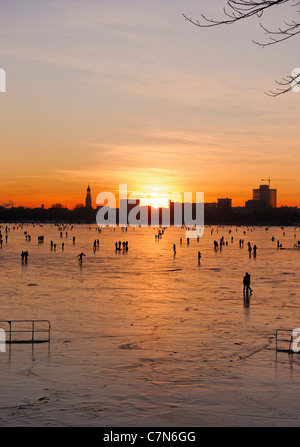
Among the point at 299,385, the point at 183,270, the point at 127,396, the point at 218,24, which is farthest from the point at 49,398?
the point at 183,270

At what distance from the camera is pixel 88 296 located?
34.0 m

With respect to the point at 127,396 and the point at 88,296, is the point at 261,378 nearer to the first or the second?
the point at 127,396

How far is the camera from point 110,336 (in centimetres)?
2198

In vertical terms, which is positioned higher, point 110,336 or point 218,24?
point 218,24

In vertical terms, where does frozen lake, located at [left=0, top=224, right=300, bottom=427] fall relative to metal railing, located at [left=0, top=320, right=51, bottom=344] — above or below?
below

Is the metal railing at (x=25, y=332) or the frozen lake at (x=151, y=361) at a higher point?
the metal railing at (x=25, y=332)

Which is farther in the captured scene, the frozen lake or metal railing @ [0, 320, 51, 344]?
metal railing @ [0, 320, 51, 344]

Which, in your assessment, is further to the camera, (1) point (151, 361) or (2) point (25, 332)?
(2) point (25, 332)

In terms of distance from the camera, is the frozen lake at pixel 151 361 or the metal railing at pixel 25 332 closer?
the frozen lake at pixel 151 361
